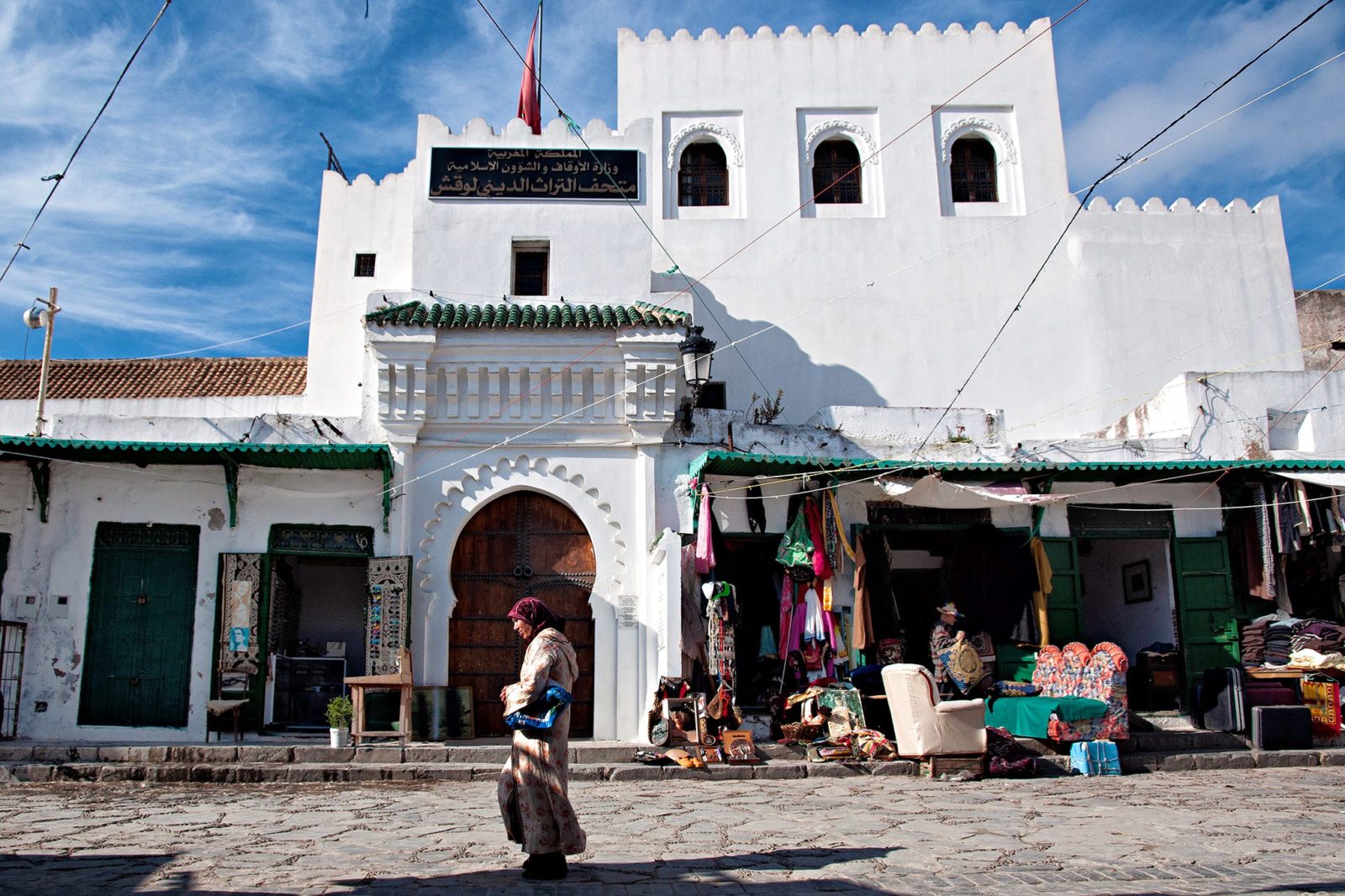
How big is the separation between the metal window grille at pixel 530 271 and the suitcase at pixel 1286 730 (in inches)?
369

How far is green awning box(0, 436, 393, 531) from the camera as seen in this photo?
11.5m

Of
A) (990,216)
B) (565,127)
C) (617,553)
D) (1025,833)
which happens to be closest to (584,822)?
(1025,833)

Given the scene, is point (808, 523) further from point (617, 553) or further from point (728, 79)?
point (728, 79)

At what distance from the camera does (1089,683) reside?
11125 millimetres

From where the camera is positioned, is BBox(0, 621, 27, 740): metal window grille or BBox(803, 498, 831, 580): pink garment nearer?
BBox(0, 621, 27, 740): metal window grille

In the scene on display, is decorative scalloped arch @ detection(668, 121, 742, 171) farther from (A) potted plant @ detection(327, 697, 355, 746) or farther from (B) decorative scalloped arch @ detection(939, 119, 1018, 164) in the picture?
(A) potted plant @ detection(327, 697, 355, 746)

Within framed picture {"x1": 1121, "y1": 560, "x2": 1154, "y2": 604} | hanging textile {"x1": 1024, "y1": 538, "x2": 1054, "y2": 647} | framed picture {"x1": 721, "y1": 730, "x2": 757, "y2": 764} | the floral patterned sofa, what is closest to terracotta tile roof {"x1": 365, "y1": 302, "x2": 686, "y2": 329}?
framed picture {"x1": 721, "y1": 730, "x2": 757, "y2": 764}

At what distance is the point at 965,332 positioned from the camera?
16391 mm

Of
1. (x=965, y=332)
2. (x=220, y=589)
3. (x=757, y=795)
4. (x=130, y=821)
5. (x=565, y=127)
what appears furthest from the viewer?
(x=965, y=332)

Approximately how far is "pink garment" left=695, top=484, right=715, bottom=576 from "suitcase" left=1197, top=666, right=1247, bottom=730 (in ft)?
18.2

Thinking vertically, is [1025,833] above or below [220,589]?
below

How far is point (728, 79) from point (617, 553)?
870cm

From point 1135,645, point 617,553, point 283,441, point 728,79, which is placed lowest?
point 1135,645

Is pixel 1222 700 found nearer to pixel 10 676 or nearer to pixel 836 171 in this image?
pixel 836 171
